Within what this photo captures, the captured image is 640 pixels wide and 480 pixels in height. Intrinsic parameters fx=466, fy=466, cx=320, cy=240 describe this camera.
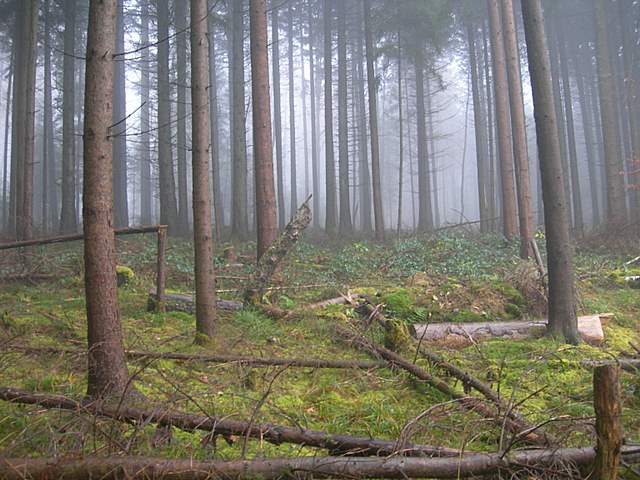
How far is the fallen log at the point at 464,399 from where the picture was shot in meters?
3.49

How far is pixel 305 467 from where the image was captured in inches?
114

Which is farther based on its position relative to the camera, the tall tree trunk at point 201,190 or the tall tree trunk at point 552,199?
the tall tree trunk at point 552,199

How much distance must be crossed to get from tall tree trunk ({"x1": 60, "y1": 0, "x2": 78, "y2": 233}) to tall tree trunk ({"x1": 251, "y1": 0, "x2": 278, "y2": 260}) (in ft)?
35.3

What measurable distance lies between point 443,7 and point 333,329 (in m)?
19.1

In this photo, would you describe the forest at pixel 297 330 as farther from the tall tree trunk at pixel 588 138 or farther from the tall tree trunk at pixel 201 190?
the tall tree trunk at pixel 588 138

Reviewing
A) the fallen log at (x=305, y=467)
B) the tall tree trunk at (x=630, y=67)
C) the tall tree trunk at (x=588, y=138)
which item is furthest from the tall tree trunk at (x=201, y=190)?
the tall tree trunk at (x=588, y=138)

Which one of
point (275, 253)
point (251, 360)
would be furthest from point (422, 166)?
point (251, 360)

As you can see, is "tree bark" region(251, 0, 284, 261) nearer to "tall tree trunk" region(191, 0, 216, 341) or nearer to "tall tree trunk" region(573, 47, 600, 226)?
"tall tree trunk" region(191, 0, 216, 341)

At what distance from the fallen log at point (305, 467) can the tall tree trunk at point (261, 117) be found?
7.90 meters

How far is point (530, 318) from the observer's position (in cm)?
889

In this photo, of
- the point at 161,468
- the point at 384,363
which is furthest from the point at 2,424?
the point at 384,363

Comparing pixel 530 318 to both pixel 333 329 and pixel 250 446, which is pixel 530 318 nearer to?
pixel 333 329

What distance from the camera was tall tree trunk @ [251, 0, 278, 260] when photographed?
10.8 metres

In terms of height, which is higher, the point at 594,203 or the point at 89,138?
the point at 594,203
